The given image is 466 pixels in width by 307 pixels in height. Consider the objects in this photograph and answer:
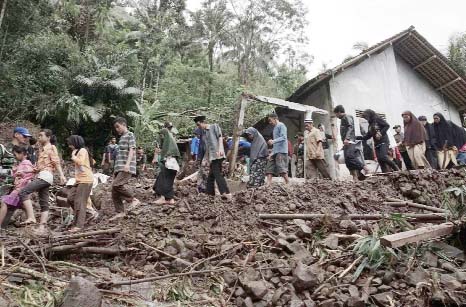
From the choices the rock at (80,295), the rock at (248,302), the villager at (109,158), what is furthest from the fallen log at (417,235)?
the villager at (109,158)

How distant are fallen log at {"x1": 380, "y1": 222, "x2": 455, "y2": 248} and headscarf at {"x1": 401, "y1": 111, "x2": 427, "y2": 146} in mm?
4310

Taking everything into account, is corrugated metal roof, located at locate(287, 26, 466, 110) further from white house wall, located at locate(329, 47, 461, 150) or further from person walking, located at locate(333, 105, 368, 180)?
person walking, located at locate(333, 105, 368, 180)

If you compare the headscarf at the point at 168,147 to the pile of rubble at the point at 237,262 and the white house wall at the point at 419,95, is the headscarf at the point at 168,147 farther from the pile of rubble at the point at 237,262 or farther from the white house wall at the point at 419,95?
the white house wall at the point at 419,95

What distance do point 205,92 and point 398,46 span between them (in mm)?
9700

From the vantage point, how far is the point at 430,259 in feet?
13.6

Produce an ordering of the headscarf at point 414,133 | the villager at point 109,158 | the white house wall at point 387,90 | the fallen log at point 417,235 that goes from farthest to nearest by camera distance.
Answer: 1. the white house wall at point 387,90
2. the villager at point 109,158
3. the headscarf at point 414,133
4. the fallen log at point 417,235

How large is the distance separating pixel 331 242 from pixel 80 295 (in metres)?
2.61

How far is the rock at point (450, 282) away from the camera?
3.67 m

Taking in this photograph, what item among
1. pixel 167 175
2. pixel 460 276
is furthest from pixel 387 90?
pixel 460 276

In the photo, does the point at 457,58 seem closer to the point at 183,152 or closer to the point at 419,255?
the point at 183,152

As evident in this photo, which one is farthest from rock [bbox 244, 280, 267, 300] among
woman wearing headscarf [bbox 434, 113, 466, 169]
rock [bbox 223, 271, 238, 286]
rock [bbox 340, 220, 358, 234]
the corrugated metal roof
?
the corrugated metal roof

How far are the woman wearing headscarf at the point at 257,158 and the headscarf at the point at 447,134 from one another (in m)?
3.92

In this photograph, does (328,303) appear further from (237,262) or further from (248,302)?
(237,262)

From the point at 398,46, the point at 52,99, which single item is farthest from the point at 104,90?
the point at 398,46
